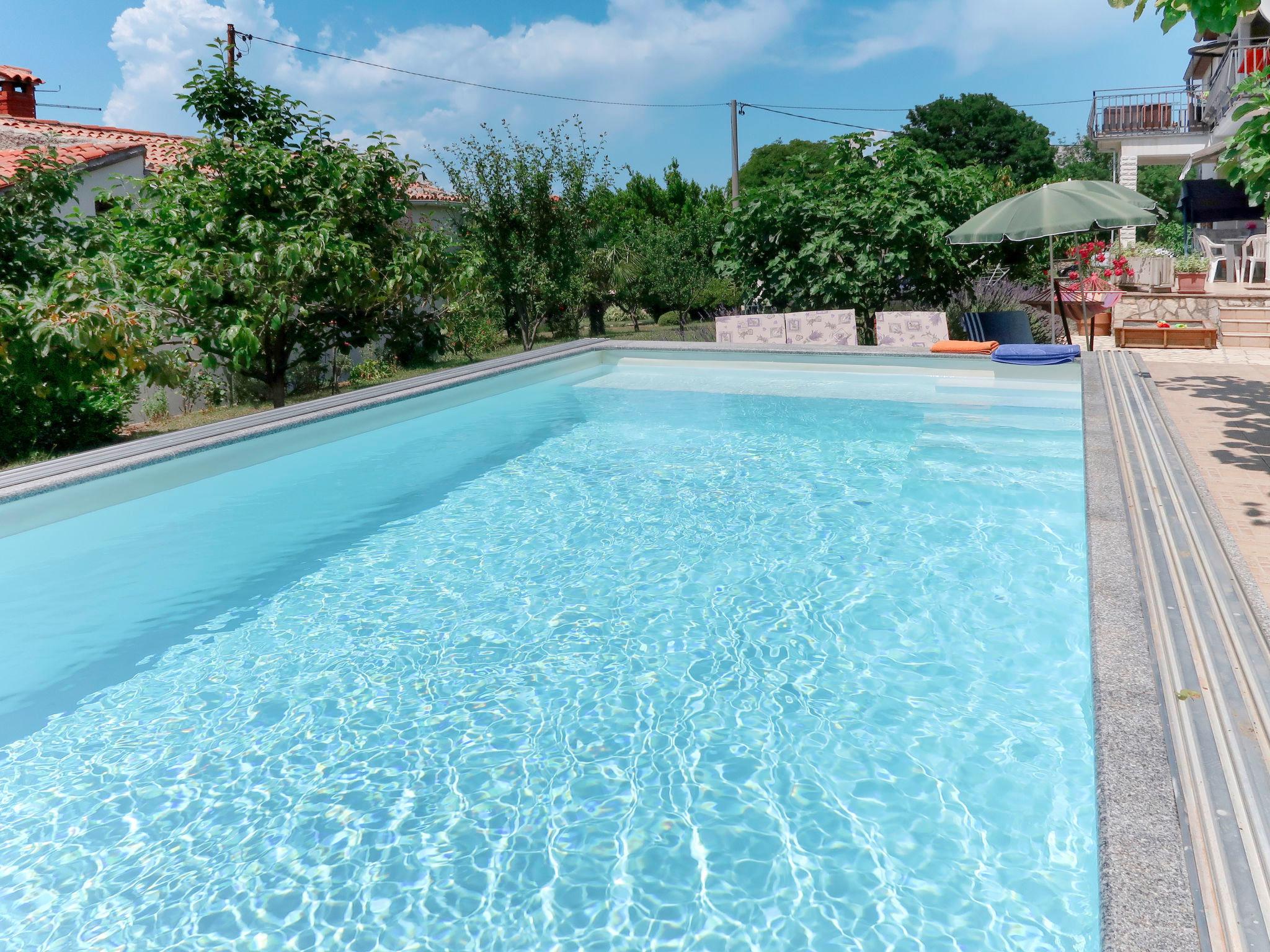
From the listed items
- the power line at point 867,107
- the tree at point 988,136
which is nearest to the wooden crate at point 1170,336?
the power line at point 867,107

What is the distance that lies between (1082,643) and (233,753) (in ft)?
12.0

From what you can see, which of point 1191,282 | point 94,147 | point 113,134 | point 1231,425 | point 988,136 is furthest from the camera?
point 988,136

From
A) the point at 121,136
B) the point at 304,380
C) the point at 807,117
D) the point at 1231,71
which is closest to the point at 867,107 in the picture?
the point at 807,117

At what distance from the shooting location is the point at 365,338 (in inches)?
435

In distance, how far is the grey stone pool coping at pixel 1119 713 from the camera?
201 centimetres

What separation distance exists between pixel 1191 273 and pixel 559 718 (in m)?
17.1

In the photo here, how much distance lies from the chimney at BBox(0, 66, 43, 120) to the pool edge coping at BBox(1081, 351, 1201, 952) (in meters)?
23.0

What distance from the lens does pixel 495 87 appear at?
1149 inches

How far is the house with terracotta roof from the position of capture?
13.2 meters

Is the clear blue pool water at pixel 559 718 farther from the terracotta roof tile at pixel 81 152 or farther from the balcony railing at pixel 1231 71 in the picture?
the balcony railing at pixel 1231 71

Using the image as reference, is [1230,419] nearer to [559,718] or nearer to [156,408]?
[559,718]

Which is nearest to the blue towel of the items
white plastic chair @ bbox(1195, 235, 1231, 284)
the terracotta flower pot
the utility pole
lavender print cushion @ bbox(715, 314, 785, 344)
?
lavender print cushion @ bbox(715, 314, 785, 344)

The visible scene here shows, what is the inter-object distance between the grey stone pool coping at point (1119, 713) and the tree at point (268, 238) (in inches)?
81.2

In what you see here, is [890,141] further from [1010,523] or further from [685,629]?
[685,629]
